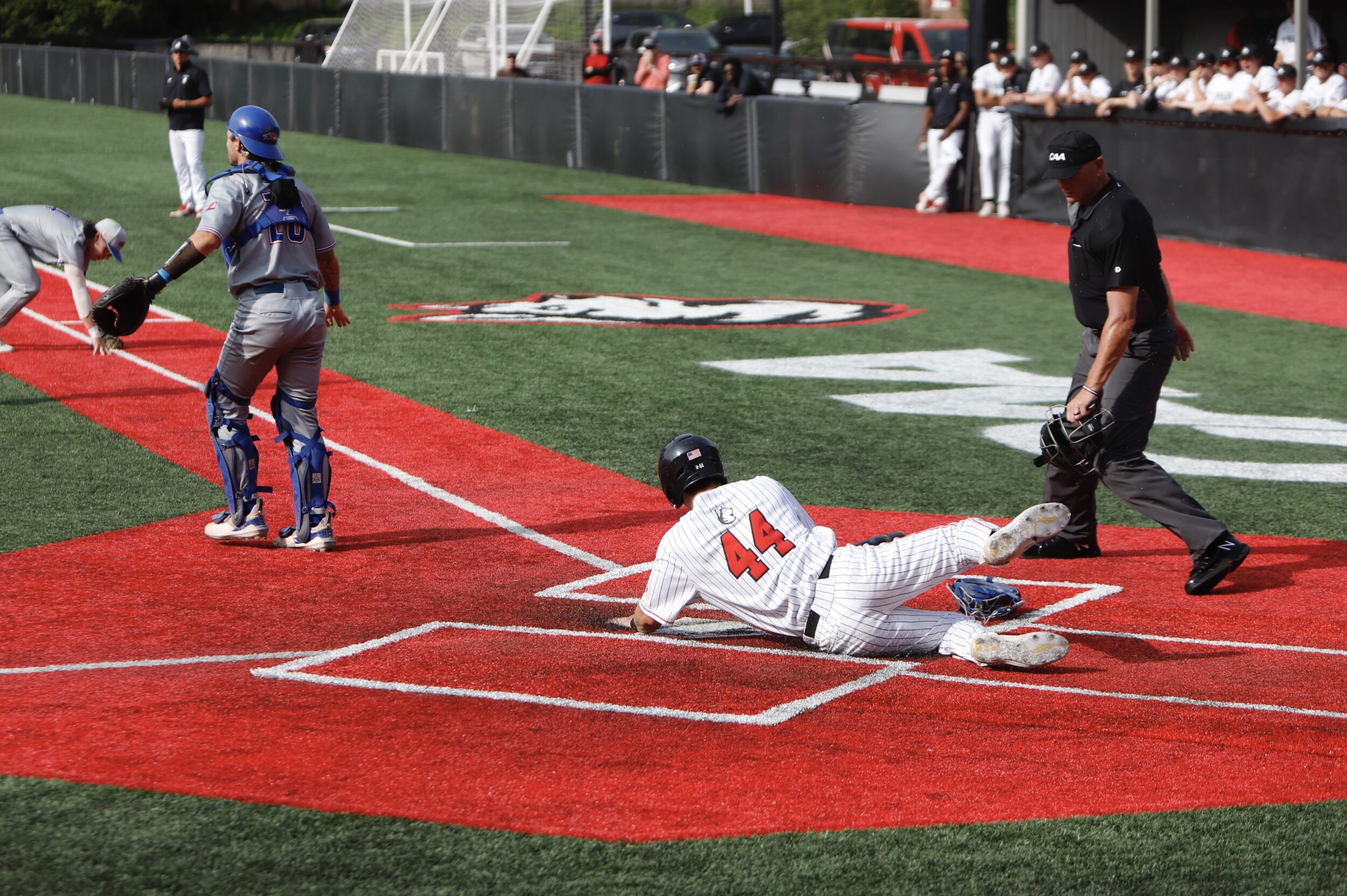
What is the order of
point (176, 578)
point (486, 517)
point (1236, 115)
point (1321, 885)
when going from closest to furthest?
point (1321, 885)
point (176, 578)
point (486, 517)
point (1236, 115)

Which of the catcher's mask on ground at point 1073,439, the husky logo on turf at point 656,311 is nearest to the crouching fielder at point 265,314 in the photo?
the catcher's mask on ground at point 1073,439

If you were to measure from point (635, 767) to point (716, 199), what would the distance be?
67.7 feet

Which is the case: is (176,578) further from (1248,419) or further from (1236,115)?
(1236,115)

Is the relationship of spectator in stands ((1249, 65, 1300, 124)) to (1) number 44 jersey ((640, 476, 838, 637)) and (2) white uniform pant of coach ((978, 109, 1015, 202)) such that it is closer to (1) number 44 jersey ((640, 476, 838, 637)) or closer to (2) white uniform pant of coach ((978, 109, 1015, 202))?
(2) white uniform pant of coach ((978, 109, 1015, 202))

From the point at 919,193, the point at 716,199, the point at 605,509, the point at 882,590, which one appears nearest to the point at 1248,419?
the point at 605,509

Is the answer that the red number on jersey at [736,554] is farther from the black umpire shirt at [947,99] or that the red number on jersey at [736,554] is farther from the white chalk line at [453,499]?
the black umpire shirt at [947,99]

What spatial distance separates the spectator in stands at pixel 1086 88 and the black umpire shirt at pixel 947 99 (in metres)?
1.28

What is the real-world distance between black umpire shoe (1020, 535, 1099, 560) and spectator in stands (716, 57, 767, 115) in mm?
18516

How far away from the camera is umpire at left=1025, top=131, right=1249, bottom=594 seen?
280 inches

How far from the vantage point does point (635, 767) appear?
5.27 m

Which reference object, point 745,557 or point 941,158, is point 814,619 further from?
point 941,158

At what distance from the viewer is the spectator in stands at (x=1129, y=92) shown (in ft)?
67.0

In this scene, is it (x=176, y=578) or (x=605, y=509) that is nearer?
(x=176, y=578)

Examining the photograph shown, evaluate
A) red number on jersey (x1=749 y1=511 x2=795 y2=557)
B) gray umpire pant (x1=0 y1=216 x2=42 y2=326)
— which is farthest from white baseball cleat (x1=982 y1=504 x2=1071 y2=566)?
gray umpire pant (x1=0 y1=216 x2=42 y2=326)
